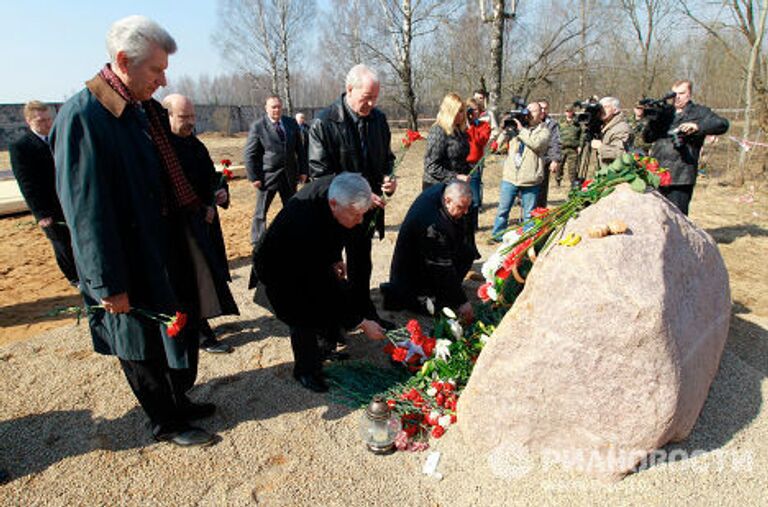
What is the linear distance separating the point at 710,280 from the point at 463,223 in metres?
1.63

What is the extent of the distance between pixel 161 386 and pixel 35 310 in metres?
2.97

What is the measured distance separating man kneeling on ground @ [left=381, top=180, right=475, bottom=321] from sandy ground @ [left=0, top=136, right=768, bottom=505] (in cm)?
68

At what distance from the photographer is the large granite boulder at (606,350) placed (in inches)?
76.7

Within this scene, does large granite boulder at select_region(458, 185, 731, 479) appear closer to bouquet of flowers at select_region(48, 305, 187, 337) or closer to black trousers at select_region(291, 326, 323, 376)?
black trousers at select_region(291, 326, 323, 376)

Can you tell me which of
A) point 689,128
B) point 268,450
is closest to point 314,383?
point 268,450

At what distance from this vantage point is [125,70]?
1.94 m

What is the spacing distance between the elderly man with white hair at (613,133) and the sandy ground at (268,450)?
6.85 feet

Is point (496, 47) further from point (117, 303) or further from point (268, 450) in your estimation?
point (117, 303)

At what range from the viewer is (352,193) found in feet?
8.36

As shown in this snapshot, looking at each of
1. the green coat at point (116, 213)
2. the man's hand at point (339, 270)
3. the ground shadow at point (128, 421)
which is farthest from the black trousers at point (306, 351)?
the green coat at point (116, 213)

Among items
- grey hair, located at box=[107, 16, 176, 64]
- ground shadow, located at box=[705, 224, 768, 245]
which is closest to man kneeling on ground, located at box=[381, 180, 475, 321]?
grey hair, located at box=[107, 16, 176, 64]

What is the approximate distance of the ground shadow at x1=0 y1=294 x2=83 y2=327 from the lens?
165 inches

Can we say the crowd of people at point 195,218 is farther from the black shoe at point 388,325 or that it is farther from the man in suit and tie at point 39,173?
the black shoe at point 388,325

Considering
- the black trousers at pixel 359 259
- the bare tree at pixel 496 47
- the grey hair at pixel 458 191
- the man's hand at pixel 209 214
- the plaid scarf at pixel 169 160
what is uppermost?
the bare tree at pixel 496 47
